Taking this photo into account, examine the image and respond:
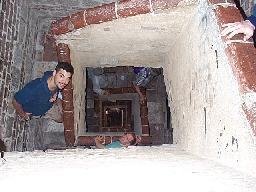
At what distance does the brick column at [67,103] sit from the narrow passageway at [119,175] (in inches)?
99.8

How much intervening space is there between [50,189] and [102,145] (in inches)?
170

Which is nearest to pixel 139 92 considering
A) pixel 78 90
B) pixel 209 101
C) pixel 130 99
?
pixel 130 99

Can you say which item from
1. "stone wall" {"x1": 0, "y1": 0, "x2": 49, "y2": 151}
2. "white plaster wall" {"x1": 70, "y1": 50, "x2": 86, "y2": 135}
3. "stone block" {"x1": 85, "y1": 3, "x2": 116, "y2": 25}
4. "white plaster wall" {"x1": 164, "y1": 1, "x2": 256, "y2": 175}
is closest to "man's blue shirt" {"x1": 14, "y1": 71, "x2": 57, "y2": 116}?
"stone wall" {"x1": 0, "y1": 0, "x2": 49, "y2": 151}

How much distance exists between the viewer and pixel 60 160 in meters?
2.46

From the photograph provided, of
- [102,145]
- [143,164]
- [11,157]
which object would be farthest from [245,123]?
[102,145]

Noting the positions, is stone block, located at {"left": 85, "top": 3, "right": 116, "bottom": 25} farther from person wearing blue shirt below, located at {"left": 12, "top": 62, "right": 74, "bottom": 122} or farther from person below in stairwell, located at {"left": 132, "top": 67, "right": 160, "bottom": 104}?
person below in stairwell, located at {"left": 132, "top": 67, "right": 160, "bottom": 104}

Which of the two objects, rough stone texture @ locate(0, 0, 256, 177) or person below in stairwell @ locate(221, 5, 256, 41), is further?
person below in stairwell @ locate(221, 5, 256, 41)

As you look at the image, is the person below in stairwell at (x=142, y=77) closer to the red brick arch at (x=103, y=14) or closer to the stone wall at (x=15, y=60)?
the stone wall at (x=15, y=60)

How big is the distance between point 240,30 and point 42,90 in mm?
3263

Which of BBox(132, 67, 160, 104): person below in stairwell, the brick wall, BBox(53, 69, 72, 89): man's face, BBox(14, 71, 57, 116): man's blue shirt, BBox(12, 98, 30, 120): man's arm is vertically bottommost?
BBox(12, 98, 30, 120): man's arm

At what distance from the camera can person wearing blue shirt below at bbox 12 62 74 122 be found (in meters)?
4.43

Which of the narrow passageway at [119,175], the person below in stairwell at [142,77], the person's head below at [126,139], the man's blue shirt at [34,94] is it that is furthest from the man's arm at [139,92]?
the narrow passageway at [119,175]

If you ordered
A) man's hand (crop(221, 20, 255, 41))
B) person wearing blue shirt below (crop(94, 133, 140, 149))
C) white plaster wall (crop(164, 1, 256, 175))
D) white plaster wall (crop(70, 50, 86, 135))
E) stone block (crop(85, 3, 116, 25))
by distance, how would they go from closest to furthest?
white plaster wall (crop(164, 1, 256, 175)), man's hand (crop(221, 20, 255, 41)), stone block (crop(85, 3, 116, 25)), white plaster wall (crop(70, 50, 86, 135)), person wearing blue shirt below (crop(94, 133, 140, 149))

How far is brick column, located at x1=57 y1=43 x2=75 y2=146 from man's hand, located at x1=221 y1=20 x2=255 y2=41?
2.96 meters
